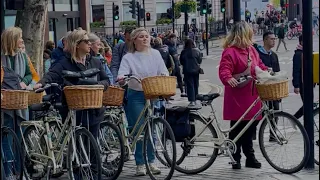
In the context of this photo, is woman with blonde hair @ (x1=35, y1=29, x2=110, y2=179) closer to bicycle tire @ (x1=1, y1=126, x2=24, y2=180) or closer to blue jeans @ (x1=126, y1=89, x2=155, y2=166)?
bicycle tire @ (x1=1, y1=126, x2=24, y2=180)

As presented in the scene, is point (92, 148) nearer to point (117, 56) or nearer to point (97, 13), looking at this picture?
point (117, 56)

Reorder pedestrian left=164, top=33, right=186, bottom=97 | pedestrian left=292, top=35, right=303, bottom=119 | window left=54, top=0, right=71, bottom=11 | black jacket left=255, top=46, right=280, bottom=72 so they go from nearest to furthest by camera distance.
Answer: pedestrian left=292, top=35, right=303, bottom=119 → black jacket left=255, top=46, right=280, bottom=72 → pedestrian left=164, top=33, right=186, bottom=97 → window left=54, top=0, right=71, bottom=11

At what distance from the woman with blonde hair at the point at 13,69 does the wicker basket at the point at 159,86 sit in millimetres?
1363

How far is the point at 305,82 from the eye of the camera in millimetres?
7625

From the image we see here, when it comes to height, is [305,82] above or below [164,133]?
above

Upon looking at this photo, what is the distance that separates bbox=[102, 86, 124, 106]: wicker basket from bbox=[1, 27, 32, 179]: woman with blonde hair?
0.90m

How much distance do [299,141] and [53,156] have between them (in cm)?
255

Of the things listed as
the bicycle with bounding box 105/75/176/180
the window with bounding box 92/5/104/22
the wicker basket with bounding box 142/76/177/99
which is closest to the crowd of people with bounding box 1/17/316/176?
the bicycle with bounding box 105/75/176/180

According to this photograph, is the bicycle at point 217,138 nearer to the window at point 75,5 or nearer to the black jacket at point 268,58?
the black jacket at point 268,58

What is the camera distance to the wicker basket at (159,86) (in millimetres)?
7328

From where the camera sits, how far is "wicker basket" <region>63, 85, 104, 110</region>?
6641 mm

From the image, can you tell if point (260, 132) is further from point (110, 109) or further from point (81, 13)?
point (81, 13)

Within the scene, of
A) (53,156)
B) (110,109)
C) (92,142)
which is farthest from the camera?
(110,109)

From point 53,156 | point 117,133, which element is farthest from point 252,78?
point 53,156
